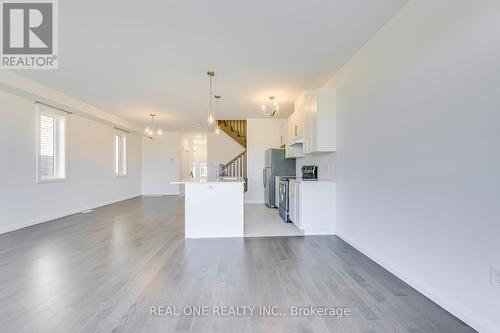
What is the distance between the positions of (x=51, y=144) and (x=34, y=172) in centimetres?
89

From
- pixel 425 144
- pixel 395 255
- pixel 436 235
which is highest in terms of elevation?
pixel 425 144

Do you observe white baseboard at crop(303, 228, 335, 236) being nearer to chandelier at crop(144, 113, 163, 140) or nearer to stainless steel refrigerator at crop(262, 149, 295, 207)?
stainless steel refrigerator at crop(262, 149, 295, 207)

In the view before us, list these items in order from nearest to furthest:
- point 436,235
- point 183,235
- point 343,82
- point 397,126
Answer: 1. point 436,235
2. point 397,126
3. point 343,82
4. point 183,235

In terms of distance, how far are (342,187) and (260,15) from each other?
2660mm

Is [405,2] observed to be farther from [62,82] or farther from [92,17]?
[62,82]

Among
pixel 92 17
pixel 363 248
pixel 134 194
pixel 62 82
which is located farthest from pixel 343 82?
pixel 134 194

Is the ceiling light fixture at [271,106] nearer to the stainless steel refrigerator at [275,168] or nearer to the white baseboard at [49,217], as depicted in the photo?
the stainless steel refrigerator at [275,168]

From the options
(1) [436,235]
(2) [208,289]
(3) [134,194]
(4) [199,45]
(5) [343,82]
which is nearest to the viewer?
(1) [436,235]

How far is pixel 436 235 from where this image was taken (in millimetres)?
2025

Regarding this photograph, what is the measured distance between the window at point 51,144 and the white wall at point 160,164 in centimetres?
434

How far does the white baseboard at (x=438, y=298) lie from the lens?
65.0 inches

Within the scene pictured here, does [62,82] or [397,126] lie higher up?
[62,82]

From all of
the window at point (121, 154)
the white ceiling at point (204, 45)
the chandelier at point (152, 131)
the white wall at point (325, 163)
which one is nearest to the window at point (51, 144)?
the white ceiling at point (204, 45)

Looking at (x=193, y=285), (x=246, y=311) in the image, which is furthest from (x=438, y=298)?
(x=193, y=285)
